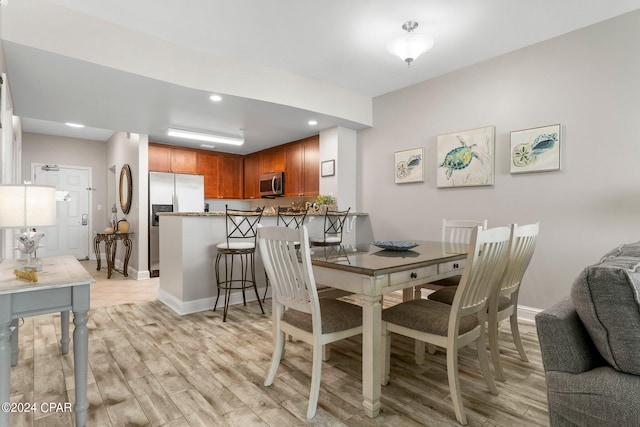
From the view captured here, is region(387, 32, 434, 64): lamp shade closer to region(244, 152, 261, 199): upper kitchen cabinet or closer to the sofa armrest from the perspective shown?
the sofa armrest

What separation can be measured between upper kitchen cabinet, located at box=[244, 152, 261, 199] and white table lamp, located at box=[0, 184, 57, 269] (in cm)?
495


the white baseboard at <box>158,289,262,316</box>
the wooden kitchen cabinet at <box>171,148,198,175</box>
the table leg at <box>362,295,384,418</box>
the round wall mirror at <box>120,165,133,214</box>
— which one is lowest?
the white baseboard at <box>158,289,262,316</box>

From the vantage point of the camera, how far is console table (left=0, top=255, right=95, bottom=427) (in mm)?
1345

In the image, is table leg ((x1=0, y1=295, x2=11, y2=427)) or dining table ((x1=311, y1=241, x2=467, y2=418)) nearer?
table leg ((x1=0, y1=295, x2=11, y2=427))

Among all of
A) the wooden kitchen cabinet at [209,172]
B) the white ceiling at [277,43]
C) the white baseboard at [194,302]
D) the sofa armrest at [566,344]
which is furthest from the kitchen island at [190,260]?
the wooden kitchen cabinet at [209,172]

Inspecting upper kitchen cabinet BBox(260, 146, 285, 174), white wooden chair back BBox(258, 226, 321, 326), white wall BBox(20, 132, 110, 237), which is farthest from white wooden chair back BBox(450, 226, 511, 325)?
white wall BBox(20, 132, 110, 237)

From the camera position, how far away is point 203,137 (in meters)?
5.29

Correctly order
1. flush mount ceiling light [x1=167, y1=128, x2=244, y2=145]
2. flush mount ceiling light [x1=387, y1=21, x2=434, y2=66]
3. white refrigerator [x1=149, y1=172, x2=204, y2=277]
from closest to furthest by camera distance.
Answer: flush mount ceiling light [x1=387, y1=21, x2=434, y2=66], flush mount ceiling light [x1=167, y1=128, x2=244, y2=145], white refrigerator [x1=149, y1=172, x2=204, y2=277]

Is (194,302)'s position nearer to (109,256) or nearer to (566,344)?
(109,256)

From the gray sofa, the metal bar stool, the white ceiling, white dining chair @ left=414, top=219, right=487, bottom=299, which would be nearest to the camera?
the gray sofa

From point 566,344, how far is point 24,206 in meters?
2.36

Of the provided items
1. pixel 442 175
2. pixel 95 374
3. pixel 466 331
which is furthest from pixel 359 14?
pixel 95 374

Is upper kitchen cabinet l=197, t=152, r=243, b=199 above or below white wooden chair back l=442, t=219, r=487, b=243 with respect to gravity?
above

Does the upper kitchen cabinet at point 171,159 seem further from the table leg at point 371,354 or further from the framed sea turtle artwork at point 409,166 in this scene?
the table leg at point 371,354
